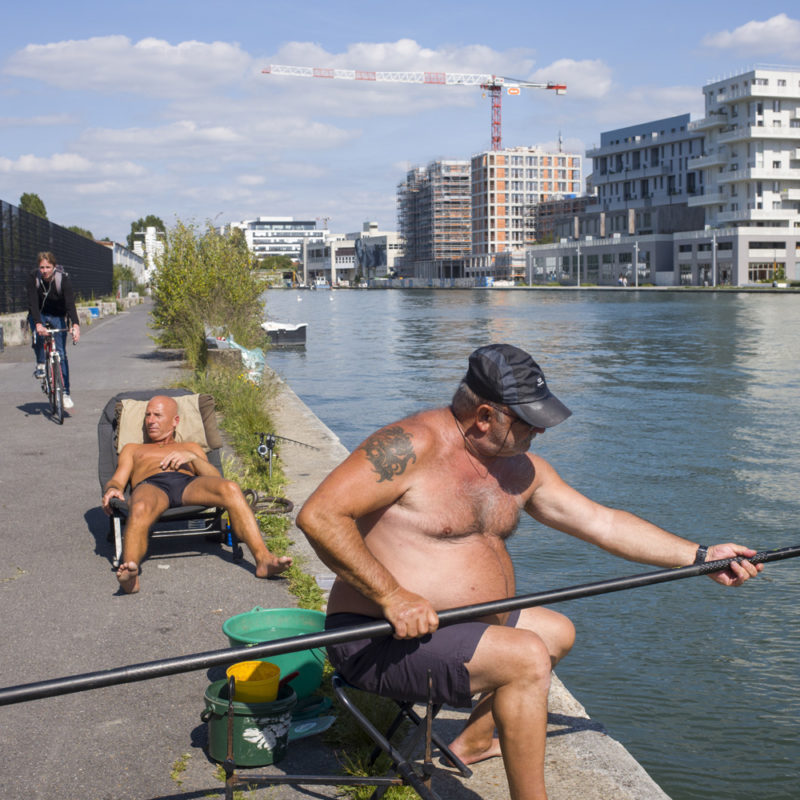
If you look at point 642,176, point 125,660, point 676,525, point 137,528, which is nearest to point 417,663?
point 125,660

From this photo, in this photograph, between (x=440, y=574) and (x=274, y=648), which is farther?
(x=440, y=574)

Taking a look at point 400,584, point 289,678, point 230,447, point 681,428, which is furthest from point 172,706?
point 681,428

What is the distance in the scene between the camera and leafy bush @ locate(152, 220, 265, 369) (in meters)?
19.5

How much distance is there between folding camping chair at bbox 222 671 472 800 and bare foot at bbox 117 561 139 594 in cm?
222

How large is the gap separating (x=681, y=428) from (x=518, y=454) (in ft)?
44.8

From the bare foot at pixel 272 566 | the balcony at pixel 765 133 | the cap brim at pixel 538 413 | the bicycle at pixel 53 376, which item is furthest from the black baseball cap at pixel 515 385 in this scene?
the balcony at pixel 765 133

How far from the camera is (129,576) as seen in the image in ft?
19.0

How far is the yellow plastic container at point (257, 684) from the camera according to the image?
3.94m

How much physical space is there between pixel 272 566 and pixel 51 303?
8214mm

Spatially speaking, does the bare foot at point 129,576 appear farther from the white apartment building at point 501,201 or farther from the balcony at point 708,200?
the white apartment building at point 501,201

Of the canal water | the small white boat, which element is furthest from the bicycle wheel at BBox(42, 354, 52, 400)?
the small white boat

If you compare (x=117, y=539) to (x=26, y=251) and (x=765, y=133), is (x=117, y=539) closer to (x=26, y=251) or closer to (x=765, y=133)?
(x=26, y=251)

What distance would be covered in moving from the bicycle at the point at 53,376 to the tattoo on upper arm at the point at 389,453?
31.7 feet

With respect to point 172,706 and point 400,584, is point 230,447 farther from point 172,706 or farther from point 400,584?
point 400,584
